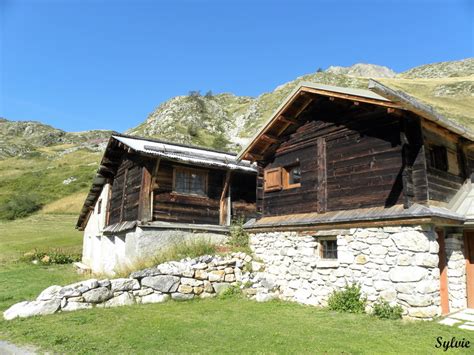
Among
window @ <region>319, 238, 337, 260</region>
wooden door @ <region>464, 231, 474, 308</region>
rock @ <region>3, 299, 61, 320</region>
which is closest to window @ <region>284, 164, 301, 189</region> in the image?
window @ <region>319, 238, 337, 260</region>

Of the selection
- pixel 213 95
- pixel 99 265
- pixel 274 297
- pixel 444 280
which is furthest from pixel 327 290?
pixel 213 95

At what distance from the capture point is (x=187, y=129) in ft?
255

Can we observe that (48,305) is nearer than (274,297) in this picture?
Yes

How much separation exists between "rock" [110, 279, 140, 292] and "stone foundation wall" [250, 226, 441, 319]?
4042mm

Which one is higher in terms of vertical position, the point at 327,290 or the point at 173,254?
the point at 173,254

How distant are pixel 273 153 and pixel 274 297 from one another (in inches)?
221

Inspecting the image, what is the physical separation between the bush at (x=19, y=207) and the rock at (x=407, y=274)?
48559 millimetres

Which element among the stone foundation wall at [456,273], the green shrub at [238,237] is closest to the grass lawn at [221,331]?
the stone foundation wall at [456,273]

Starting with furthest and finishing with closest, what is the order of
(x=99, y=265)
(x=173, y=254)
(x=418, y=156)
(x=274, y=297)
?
(x=99, y=265) → (x=173, y=254) → (x=274, y=297) → (x=418, y=156)

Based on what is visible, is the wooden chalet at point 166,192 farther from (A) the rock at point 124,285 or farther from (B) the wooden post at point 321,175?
(B) the wooden post at point 321,175

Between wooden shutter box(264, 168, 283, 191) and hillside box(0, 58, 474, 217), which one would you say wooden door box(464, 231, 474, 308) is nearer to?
wooden shutter box(264, 168, 283, 191)

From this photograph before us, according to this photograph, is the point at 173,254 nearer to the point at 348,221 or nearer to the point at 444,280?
the point at 348,221

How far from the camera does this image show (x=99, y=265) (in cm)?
2003

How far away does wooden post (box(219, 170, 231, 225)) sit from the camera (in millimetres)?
17344
